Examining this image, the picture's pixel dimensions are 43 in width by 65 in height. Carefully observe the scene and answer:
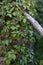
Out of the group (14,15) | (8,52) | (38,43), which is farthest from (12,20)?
(38,43)

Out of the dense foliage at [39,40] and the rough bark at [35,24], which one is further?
the dense foliage at [39,40]

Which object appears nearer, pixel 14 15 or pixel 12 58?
pixel 12 58

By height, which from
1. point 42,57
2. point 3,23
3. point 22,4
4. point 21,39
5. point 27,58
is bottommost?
point 42,57

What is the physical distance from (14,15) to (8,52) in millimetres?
569

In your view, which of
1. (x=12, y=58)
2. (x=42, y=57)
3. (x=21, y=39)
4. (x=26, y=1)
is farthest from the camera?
(x=42, y=57)

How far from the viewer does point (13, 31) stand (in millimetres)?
2693

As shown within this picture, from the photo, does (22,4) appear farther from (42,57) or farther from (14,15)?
(42,57)

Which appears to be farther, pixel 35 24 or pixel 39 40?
pixel 39 40

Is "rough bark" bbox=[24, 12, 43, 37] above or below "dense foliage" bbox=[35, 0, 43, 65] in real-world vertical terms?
above

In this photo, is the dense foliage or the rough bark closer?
the rough bark

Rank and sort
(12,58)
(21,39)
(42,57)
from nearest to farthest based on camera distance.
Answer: (12,58)
(21,39)
(42,57)

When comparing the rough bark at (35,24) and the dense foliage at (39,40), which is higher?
the rough bark at (35,24)

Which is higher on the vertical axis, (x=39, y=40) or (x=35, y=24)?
(x=35, y=24)

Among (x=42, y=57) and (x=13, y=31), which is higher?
(x=13, y=31)
